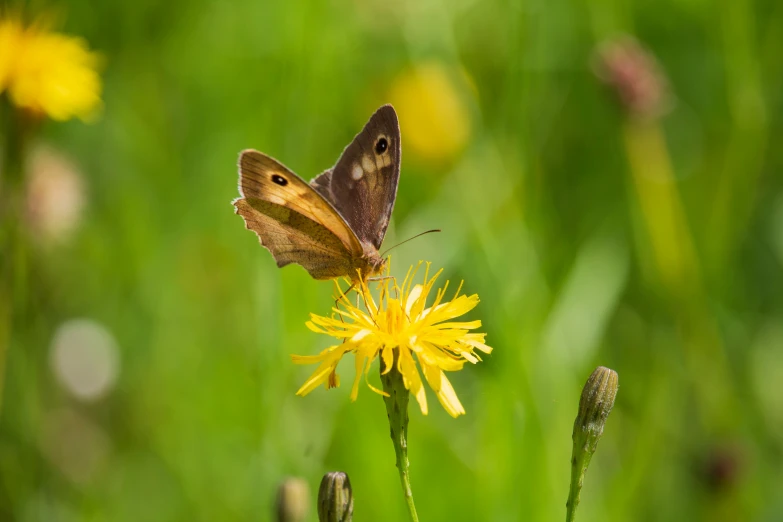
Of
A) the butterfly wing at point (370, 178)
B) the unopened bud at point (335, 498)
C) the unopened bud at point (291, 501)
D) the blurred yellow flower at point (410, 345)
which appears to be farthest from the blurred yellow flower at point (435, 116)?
the unopened bud at point (335, 498)

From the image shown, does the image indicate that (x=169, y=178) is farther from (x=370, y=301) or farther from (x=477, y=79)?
(x=370, y=301)

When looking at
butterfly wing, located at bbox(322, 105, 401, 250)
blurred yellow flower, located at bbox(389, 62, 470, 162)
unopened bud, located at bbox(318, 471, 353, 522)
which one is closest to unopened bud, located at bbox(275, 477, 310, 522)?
unopened bud, located at bbox(318, 471, 353, 522)

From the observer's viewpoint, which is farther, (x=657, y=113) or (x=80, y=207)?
(x=80, y=207)

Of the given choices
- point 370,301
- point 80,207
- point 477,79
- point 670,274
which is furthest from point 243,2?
point 370,301

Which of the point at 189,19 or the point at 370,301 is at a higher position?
the point at 189,19

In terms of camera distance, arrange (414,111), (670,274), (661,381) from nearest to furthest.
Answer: (661,381)
(670,274)
(414,111)

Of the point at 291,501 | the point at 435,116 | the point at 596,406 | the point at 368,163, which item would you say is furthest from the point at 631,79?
the point at 291,501

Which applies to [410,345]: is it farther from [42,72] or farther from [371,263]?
[42,72]
